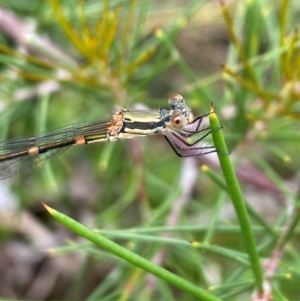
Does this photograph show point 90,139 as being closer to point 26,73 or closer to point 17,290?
point 26,73

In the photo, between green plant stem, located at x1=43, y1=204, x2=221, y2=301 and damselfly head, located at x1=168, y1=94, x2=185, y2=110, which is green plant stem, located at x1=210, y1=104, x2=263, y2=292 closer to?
green plant stem, located at x1=43, y1=204, x2=221, y2=301

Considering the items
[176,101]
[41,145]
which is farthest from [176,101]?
[41,145]

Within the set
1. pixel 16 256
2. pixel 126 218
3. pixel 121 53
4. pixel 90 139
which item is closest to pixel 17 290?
pixel 16 256

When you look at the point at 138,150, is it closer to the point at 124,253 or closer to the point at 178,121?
the point at 178,121

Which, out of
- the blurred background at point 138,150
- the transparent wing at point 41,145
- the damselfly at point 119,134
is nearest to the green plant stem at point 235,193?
the blurred background at point 138,150

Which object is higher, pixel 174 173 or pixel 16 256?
pixel 174 173
